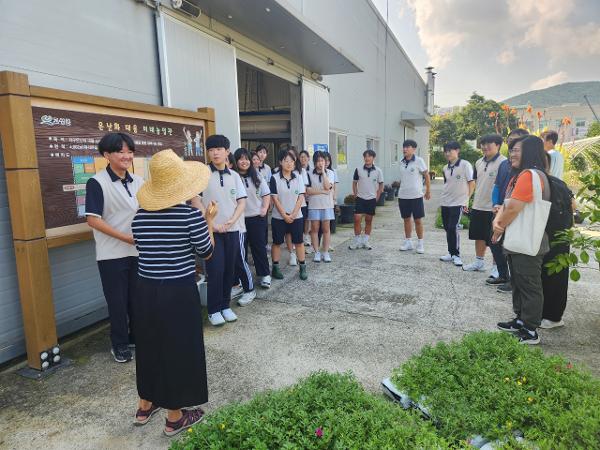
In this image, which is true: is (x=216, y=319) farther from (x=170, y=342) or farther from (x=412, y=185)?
(x=412, y=185)

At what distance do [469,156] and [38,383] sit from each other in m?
30.5

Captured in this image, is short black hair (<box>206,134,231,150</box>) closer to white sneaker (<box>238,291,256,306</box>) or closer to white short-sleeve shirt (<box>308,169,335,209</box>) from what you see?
white sneaker (<box>238,291,256,306</box>)

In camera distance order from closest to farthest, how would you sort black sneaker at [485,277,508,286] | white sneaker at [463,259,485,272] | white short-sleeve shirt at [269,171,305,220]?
black sneaker at [485,277,508,286] < white short-sleeve shirt at [269,171,305,220] < white sneaker at [463,259,485,272]

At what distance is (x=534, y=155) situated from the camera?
3.27 meters

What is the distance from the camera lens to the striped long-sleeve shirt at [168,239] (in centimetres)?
214

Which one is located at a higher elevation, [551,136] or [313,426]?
[551,136]

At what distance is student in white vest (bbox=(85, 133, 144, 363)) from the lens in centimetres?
298

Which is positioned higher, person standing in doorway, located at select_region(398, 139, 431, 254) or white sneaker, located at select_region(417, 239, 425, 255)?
person standing in doorway, located at select_region(398, 139, 431, 254)

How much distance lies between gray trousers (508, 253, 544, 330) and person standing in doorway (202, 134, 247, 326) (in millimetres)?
2629

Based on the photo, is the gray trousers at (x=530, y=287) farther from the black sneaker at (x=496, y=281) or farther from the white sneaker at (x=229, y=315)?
the white sneaker at (x=229, y=315)

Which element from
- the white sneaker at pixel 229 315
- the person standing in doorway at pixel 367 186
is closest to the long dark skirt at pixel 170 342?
the white sneaker at pixel 229 315

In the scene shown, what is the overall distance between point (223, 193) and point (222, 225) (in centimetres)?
33

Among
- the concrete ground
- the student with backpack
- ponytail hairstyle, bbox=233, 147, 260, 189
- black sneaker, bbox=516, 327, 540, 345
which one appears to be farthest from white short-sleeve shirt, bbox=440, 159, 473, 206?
ponytail hairstyle, bbox=233, 147, 260, 189

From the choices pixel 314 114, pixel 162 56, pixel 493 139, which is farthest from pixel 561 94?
pixel 162 56
